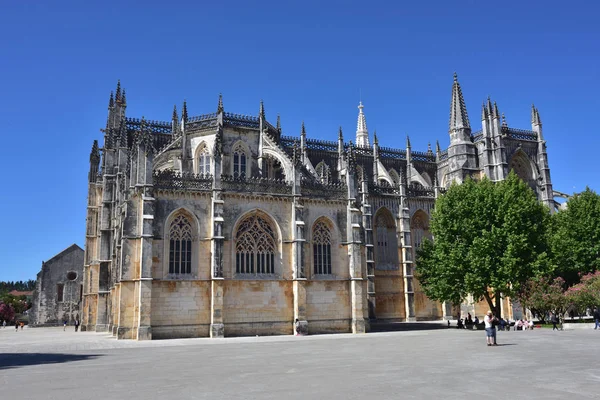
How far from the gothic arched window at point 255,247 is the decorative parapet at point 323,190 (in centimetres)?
353

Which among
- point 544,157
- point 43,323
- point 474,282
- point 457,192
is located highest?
point 544,157

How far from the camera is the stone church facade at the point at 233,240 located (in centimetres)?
2838

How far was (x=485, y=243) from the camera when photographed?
33.0m

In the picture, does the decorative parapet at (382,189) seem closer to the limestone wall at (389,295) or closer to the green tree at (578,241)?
the limestone wall at (389,295)

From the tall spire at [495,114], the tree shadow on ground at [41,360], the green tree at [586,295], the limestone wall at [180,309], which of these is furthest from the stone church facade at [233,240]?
the tall spire at [495,114]

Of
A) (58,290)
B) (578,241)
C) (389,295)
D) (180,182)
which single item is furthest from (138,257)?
(58,290)

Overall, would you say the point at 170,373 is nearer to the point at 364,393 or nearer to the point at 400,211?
the point at 364,393

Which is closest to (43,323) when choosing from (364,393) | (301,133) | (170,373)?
(301,133)

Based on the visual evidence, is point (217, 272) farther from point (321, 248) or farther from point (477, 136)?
point (477, 136)

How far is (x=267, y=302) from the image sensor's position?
100ft

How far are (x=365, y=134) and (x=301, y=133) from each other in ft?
141

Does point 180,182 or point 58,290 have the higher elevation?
point 180,182

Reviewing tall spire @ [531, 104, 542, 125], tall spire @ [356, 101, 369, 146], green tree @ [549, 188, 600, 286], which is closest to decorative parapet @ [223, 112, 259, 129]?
green tree @ [549, 188, 600, 286]

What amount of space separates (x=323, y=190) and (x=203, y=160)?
1137 cm
